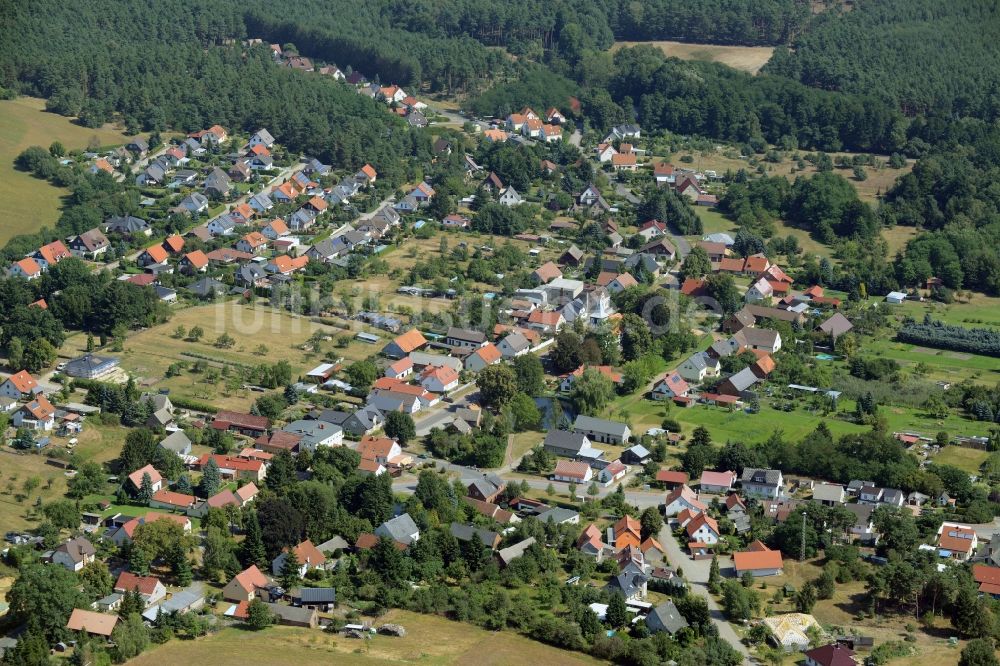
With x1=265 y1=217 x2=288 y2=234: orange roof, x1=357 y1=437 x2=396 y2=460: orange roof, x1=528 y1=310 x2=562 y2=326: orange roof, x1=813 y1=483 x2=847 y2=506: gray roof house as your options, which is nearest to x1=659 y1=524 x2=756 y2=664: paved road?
x1=813 y1=483 x2=847 y2=506: gray roof house

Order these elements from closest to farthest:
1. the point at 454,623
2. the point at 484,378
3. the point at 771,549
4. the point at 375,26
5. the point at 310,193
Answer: the point at 454,623 → the point at 771,549 → the point at 484,378 → the point at 310,193 → the point at 375,26

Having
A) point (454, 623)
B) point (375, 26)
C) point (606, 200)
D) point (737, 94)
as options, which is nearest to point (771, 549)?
point (454, 623)

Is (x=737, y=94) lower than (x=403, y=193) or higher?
higher

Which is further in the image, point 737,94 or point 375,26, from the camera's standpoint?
point 375,26

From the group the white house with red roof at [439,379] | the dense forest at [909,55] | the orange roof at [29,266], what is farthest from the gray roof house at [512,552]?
the dense forest at [909,55]

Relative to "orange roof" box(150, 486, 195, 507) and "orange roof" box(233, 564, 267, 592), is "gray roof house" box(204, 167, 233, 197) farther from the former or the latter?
"orange roof" box(233, 564, 267, 592)

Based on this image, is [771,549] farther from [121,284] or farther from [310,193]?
[310,193]
